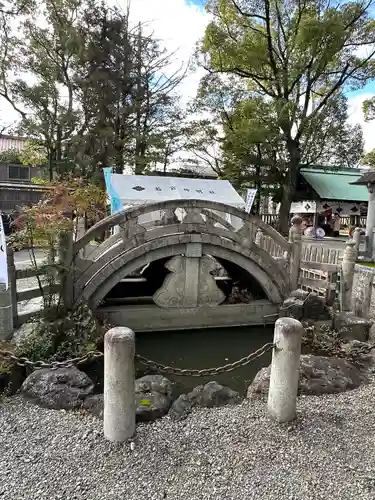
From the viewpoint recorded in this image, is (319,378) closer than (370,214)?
Yes

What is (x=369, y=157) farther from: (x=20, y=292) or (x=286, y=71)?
(x=20, y=292)

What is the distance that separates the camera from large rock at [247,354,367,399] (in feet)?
16.2

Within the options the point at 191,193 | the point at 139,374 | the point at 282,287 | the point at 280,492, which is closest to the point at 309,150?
the point at 191,193

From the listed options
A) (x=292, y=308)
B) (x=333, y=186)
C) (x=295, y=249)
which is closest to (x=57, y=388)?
(x=292, y=308)

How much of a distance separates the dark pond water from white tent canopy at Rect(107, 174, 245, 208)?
451cm

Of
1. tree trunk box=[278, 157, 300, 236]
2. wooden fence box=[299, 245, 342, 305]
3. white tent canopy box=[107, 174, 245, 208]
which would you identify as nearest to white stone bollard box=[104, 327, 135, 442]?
wooden fence box=[299, 245, 342, 305]

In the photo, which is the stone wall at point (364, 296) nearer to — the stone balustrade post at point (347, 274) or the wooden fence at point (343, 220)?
the stone balustrade post at point (347, 274)

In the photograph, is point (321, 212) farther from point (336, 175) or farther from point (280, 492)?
point (280, 492)

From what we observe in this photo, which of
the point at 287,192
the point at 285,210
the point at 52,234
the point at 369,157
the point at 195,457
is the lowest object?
the point at 195,457

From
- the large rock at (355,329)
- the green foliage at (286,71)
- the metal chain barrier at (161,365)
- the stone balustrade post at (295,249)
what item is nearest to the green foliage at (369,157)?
the green foliage at (286,71)

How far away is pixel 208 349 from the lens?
8.05m

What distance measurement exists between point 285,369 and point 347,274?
518 centimetres

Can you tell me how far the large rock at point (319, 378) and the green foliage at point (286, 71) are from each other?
610 inches

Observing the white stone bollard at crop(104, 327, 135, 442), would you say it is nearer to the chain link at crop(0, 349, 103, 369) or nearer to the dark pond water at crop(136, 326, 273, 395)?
the chain link at crop(0, 349, 103, 369)
